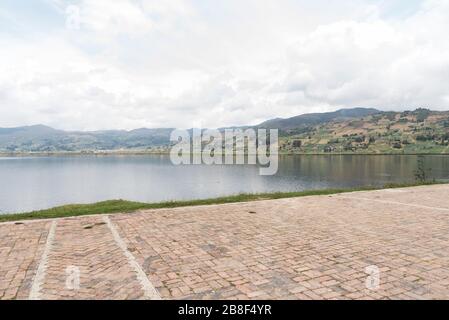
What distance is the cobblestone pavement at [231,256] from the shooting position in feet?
16.6

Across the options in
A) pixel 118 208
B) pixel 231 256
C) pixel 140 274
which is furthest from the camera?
pixel 118 208

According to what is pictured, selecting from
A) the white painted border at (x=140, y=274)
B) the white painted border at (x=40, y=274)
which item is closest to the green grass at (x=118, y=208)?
the white painted border at (x=40, y=274)

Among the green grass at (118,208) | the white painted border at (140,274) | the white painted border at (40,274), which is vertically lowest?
the green grass at (118,208)

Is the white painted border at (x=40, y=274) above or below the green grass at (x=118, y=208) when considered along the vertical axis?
above

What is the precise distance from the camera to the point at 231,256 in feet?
21.7

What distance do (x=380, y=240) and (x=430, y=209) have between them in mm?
5258

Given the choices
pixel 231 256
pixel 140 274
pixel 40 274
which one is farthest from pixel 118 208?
pixel 140 274

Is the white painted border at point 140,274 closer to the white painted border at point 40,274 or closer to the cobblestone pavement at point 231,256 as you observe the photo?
the cobblestone pavement at point 231,256

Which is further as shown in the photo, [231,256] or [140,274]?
[231,256]

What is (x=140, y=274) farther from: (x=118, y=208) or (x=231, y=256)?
(x=118, y=208)
